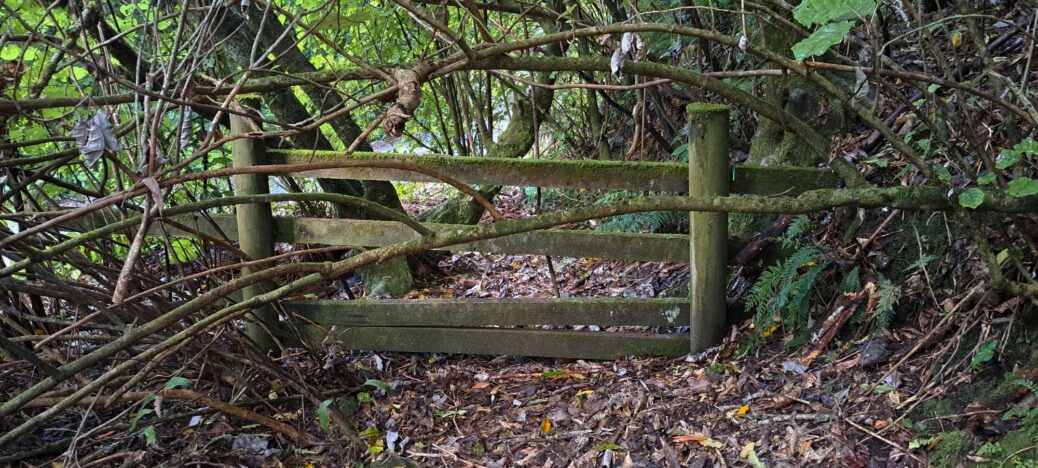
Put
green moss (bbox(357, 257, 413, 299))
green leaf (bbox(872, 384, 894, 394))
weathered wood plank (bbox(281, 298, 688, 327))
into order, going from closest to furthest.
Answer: green leaf (bbox(872, 384, 894, 394)) → weathered wood plank (bbox(281, 298, 688, 327)) → green moss (bbox(357, 257, 413, 299))

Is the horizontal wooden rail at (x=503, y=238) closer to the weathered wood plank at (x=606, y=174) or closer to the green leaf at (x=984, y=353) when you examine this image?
the weathered wood plank at (x=606, y=174)

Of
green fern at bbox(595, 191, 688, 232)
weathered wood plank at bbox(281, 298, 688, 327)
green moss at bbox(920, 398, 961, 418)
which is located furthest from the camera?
green fern at bbox(595, 191, 688, 232)

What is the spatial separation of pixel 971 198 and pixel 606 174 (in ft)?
5.45

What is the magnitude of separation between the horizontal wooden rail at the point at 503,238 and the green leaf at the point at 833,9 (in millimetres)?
1789

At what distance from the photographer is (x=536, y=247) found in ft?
13.1

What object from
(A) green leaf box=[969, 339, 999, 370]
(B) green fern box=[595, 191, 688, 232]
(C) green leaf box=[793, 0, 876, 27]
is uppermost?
(C) green leaf box=[793, 0, 876, 27]

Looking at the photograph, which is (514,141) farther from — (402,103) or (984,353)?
(402,103)

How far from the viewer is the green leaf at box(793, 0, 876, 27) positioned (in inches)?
84.8

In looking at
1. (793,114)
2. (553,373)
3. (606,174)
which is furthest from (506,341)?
(793,114)

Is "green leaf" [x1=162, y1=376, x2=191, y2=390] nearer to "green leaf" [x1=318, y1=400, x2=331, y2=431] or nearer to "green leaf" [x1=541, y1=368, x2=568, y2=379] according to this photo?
"green leaf" [x1=318, y1=400, x2=331, y2=431]

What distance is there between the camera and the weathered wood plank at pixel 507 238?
12.8ft

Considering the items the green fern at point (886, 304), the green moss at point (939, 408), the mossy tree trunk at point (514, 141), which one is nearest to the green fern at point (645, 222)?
the mossy tree trunk at point (514, 141)

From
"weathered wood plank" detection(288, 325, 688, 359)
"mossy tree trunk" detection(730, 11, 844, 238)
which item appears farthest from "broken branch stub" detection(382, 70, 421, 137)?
"mossy tree trunk" detection(730, 11, 844, 238)

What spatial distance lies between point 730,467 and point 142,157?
2555mm
